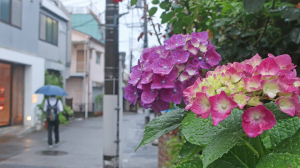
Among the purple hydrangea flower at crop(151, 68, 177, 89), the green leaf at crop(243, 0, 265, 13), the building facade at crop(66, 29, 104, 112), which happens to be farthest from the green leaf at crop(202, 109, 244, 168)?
the building facade at crop(66, 29, 104, 112)

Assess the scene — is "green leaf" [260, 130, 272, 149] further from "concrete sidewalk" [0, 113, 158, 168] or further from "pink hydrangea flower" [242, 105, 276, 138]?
"concrete sidewalk" [0, 113, 158, 168]

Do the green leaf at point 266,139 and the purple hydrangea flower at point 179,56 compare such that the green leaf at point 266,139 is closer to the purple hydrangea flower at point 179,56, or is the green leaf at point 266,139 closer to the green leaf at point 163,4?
the purple hydrangea flower at point 179,56

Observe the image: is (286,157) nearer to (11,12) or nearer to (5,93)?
(11,12)

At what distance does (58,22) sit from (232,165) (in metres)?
17.2

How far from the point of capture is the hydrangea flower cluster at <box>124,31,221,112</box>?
0.93 metres

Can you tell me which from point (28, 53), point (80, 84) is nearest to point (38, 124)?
point (28, 53)

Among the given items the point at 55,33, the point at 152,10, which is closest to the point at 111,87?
the point at 152,10

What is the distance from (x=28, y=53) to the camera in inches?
511

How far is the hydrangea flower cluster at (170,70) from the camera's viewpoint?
3.06ft

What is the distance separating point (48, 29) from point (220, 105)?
16223 mm

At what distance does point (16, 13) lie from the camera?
473 inches

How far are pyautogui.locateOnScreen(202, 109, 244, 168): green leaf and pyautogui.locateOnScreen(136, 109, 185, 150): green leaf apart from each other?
8.4 inches

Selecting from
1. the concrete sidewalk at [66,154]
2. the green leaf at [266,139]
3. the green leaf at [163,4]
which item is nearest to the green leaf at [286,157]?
the green leaf at [266,139]

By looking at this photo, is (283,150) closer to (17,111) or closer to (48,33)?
(17,111)
